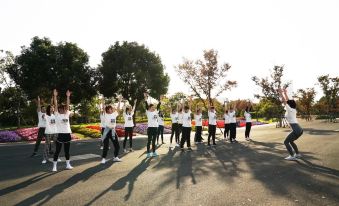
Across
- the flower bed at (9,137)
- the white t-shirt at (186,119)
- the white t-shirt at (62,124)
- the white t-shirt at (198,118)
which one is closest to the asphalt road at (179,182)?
the white t-shirt at (62,124)

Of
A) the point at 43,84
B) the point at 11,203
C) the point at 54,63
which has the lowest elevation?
the point at 11,203

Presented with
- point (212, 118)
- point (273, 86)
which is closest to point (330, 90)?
point (273, 86)

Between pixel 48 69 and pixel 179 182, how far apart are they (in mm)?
33854

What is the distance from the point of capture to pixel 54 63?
37.9 metres

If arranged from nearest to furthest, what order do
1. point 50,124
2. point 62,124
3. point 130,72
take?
point 62,124 → point 50,124 → point 130,72

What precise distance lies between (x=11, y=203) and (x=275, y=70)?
33410mm

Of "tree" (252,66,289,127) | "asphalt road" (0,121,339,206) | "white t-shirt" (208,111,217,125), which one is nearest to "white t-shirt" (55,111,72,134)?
"asphalt road" (0,121,339,206)

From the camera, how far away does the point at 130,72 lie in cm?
4178

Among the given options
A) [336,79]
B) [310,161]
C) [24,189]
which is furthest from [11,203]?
[336,79]

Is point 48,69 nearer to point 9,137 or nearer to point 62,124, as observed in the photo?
point 9,137

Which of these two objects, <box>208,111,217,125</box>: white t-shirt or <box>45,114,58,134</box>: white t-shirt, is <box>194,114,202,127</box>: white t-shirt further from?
<box>45,114,58,134</box>: white t-shirt

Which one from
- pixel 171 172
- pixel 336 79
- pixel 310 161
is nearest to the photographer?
pixel 171 172

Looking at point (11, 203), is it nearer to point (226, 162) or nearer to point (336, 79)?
point (226, 162)

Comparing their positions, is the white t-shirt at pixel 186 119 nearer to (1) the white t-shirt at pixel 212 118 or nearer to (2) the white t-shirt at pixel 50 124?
(1) the white t-shirt at pixel 212 118
